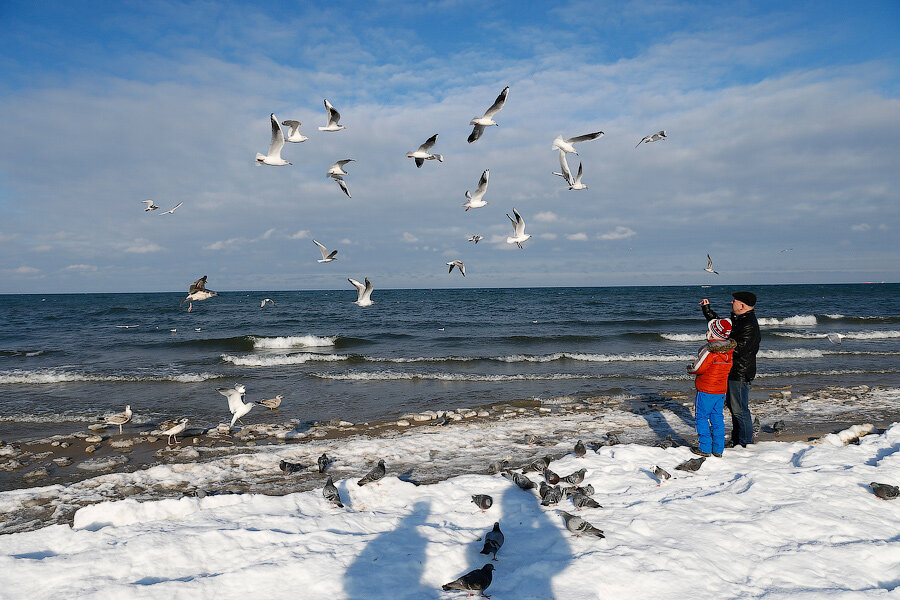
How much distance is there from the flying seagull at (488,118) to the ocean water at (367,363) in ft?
20.8

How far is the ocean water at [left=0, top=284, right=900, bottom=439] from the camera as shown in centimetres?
1244

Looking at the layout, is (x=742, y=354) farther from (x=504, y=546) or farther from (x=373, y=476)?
(x=373, y=476)

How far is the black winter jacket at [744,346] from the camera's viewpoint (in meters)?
7.04

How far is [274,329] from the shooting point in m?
29.9

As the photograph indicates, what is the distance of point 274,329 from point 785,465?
28.0 metres

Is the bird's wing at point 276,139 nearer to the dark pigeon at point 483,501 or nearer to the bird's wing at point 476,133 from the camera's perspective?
the bird's wing at point 476,133

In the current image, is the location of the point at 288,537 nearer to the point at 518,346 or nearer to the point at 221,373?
the point at 221,373

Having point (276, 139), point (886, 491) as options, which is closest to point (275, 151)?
point (276, 139)

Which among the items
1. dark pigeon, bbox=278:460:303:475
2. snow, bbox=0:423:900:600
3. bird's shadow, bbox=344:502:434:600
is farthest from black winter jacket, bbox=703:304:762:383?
dark pigeon, bbox=278:460:303:475

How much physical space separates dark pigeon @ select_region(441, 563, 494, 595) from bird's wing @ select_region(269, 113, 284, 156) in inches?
353

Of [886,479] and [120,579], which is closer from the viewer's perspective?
[120,579]

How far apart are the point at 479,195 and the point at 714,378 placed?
20.8ft

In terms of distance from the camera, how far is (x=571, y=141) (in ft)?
32.8

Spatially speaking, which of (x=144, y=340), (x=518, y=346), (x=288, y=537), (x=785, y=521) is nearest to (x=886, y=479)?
(x=785, y=521)
